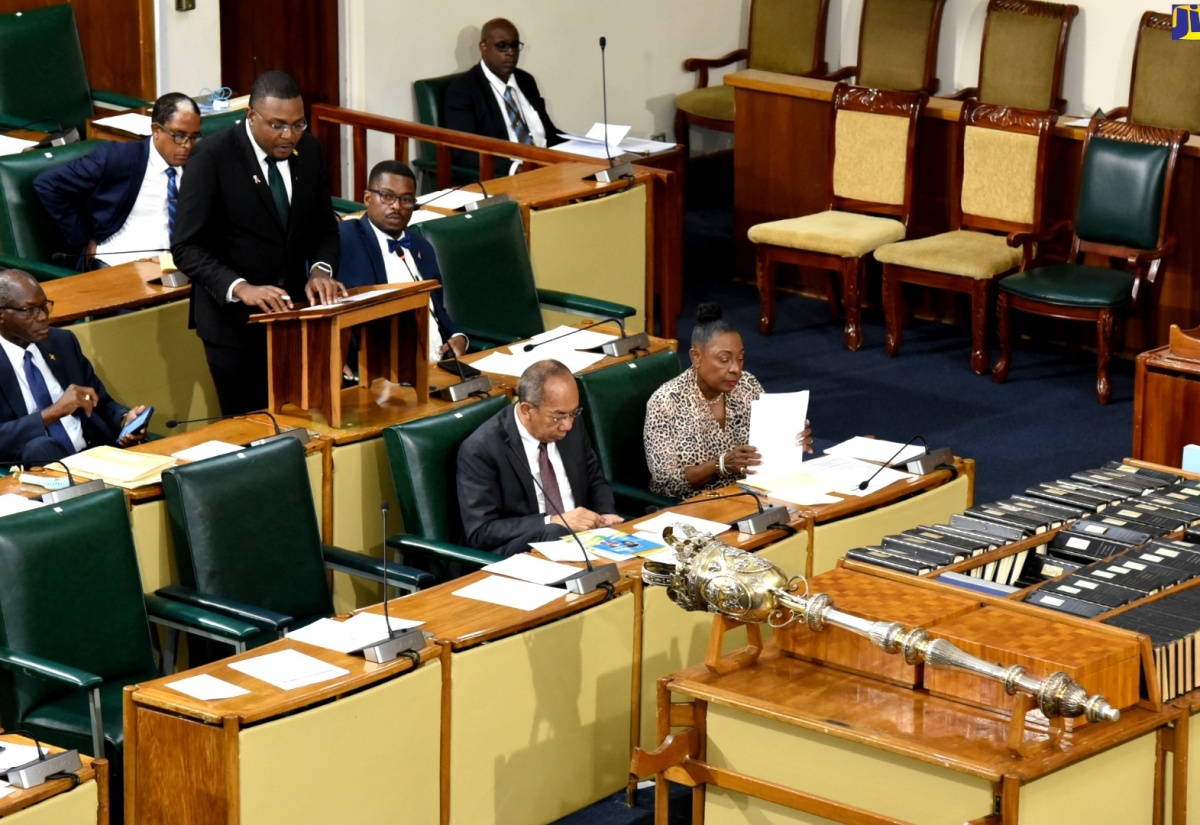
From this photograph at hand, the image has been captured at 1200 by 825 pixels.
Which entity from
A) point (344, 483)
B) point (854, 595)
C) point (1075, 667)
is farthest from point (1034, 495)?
point (344, 483)

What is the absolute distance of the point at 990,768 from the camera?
339cm

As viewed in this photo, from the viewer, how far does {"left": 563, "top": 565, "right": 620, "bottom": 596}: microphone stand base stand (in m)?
4.52

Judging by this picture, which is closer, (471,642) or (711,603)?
(711,603)

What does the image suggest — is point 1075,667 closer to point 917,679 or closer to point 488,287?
point 917,679

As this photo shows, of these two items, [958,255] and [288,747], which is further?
[958,255]

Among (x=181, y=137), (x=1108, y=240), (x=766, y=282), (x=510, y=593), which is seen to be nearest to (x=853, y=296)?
(x=766, y=282)

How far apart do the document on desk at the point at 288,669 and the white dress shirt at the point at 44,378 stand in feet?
4.81

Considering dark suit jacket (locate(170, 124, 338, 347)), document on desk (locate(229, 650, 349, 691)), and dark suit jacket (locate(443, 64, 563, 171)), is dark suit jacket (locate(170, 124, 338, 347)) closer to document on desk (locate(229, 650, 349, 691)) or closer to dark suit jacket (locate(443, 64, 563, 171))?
document on desk (locate(229, 650, 349, 691))

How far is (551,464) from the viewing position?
532 centimetres

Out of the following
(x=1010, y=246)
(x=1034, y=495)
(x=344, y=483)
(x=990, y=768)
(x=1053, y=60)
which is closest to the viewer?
(x=990, y=768)

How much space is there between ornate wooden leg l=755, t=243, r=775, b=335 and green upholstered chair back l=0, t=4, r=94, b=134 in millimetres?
3004

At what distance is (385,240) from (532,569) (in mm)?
1832

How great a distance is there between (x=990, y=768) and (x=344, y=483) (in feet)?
7.66

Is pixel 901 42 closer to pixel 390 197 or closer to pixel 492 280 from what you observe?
pixel 492 280
